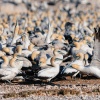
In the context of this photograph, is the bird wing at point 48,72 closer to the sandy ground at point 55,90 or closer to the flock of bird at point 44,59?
the flock of bird at point 44,59

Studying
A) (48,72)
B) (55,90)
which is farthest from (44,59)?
(55,90)

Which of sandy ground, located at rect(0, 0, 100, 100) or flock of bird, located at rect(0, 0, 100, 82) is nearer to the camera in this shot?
sandy ground, located at rect(0, 0, 100, 100)

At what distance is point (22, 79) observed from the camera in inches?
657

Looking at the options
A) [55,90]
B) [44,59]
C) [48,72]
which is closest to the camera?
[55,90]

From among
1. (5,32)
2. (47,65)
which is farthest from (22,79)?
(5,32)

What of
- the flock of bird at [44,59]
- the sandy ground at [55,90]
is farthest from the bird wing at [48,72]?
the sandy ground at [55,90]

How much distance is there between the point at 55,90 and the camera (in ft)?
47.9

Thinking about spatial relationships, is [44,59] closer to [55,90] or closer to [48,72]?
[48,72]

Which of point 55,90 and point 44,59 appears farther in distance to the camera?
point 44,59

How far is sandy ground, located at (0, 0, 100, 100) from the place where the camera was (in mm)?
14008

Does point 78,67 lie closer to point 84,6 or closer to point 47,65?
point 47,65

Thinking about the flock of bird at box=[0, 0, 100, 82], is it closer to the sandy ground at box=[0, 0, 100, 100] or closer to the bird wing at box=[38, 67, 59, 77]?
the bird wing at box=[38, 67, 59, 77]

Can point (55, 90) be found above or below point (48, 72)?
below

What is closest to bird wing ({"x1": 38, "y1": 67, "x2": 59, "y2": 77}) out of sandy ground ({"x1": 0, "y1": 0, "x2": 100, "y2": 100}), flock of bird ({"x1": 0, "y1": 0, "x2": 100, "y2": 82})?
flock of bird ({"x1": 0, "y1": 0, "x2": 100, "y2": 82})
